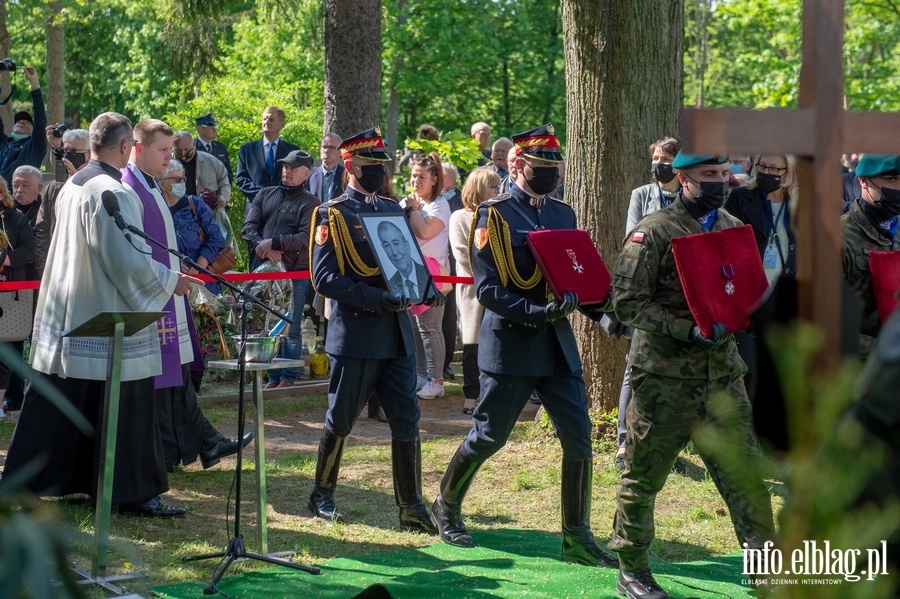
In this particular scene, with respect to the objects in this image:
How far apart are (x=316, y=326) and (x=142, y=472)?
6.06 meters

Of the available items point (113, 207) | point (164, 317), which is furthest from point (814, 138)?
point (164, 317)

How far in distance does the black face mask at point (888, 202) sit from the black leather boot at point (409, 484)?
115 inches

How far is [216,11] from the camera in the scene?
1180cm

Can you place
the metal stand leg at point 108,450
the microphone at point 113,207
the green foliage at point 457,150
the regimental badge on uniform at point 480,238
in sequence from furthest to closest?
1. the green foliage at point 457,150
2. the regimental badge on uniform at point 480,238
3. the microphone at point 113,207
4. the metal stand leg at point 108,450

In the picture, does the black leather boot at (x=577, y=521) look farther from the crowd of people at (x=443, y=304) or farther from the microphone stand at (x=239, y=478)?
the microphone stand at (x=239, y=478)

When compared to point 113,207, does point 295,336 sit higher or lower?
lower

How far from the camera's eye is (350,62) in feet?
40.8

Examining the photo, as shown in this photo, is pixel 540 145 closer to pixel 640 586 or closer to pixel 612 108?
pixel 640 586

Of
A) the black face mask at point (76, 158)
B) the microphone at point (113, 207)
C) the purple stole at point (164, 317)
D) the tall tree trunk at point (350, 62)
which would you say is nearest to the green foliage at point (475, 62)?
the tall tree trunk at point (350, 62)

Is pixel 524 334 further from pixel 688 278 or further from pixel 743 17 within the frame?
pixel 743 17

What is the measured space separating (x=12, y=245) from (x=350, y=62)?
476 centimetres

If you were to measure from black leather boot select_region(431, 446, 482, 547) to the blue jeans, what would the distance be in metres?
4.65

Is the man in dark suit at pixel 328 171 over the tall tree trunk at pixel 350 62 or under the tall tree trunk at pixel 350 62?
under

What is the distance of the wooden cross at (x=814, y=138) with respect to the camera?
7.03 ft
